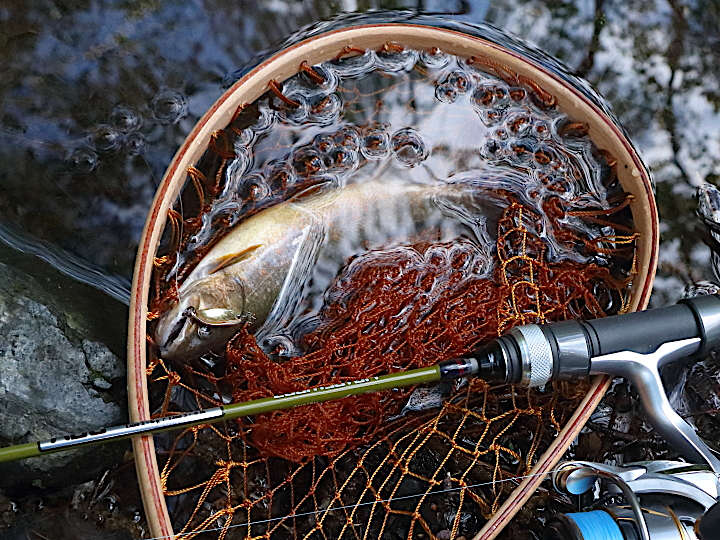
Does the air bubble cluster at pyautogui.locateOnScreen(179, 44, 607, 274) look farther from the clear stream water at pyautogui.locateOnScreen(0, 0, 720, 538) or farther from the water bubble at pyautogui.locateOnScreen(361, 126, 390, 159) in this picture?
the clear stream water at pyautogui.locateOnScreen(0, 0, 720, 538)

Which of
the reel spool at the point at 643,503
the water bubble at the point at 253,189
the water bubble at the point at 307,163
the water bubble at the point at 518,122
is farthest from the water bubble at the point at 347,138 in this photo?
the reel spool at the point at 643,503

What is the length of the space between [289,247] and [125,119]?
1158 mm

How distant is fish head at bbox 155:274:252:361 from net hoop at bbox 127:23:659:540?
9.5 inches

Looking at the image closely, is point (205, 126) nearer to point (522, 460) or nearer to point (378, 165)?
point (378, 165)

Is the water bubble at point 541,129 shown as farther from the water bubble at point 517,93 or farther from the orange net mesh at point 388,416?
the orange net mesh at point 388,416

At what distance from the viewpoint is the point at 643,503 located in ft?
6.68

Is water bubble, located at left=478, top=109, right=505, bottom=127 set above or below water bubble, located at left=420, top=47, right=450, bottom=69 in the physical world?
below

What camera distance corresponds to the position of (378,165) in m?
2.79

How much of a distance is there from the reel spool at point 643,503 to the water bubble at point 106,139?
7.72 feet

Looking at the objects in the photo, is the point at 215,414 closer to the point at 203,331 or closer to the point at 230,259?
the point at 203,331

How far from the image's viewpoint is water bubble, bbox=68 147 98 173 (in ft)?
9.65

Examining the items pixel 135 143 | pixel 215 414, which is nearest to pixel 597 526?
pixel 215 414

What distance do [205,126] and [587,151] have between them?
61.0 inches

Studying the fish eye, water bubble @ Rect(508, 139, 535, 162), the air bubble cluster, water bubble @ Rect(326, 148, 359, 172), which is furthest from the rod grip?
the fish eye
